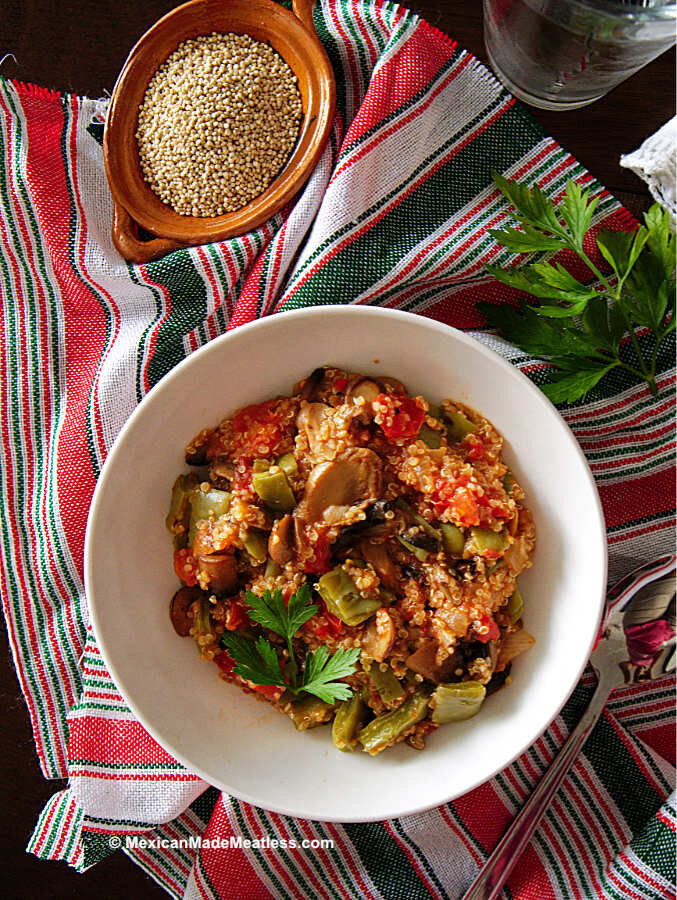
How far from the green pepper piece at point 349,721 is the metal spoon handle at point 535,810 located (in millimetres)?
851

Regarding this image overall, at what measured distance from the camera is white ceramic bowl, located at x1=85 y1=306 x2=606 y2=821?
92.4 inches

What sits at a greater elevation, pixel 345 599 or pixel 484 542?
pixel 484 542

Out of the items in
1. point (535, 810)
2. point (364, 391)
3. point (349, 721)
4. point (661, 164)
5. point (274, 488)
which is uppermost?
point (661, 164)

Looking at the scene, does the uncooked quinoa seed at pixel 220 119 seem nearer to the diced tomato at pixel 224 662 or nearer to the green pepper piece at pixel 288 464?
the green pepper piece at pixel 288 464

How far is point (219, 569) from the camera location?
2.39 metres

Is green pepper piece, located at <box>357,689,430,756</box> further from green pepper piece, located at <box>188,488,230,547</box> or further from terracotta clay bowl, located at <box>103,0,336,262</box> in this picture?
terracotta clay bowl, located at <box>103,0,336,262</box>

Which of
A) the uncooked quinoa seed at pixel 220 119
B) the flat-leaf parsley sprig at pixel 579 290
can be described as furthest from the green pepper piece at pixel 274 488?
the uncooked quinoa seed at pixel 220 119

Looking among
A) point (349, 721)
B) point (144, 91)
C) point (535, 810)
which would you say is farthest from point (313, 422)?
point (535, 810)

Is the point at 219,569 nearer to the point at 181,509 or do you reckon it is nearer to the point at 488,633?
the point at 181,509

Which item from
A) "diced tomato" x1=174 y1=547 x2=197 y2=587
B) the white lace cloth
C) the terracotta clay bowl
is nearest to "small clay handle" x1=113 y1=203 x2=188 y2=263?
the terracotta clay bowl

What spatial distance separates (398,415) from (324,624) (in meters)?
0.71

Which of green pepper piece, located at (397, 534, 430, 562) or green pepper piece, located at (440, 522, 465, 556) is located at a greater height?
green pepper piece, located at (440, 522, 465, 556)

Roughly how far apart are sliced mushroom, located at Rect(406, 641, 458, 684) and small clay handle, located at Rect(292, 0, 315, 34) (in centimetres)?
216

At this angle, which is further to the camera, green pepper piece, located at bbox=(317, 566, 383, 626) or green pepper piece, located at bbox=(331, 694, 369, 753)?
green pepper piece, located at bbox=(331, 694, 369, 753)
